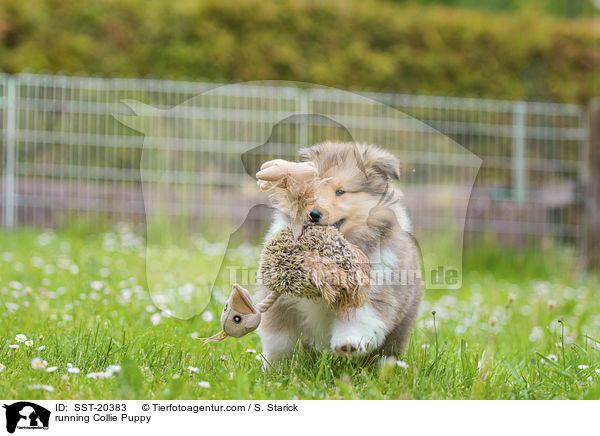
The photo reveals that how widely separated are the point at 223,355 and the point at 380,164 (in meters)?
→ 0.94

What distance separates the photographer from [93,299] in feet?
11.3

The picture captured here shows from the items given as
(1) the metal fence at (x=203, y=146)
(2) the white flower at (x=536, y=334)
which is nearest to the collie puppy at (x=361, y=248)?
(2) the white flower at (x=536, y=334)

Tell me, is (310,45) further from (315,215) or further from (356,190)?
(315,215)

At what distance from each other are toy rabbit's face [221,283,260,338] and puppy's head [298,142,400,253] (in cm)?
32

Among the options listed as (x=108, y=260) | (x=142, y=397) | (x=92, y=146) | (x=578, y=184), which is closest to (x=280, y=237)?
(x=142, y=397)

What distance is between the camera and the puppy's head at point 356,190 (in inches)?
79.3

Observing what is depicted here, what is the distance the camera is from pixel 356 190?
2070mm

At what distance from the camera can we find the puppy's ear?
7.09 ft

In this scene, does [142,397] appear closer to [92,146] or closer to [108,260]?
[108,260]

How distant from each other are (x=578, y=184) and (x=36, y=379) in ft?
19.4

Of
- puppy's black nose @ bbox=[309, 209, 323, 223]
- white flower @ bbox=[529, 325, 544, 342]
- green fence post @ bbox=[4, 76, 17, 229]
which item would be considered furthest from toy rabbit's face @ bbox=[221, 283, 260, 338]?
green fence post @ bbox=[4, 76, 17, 229]
